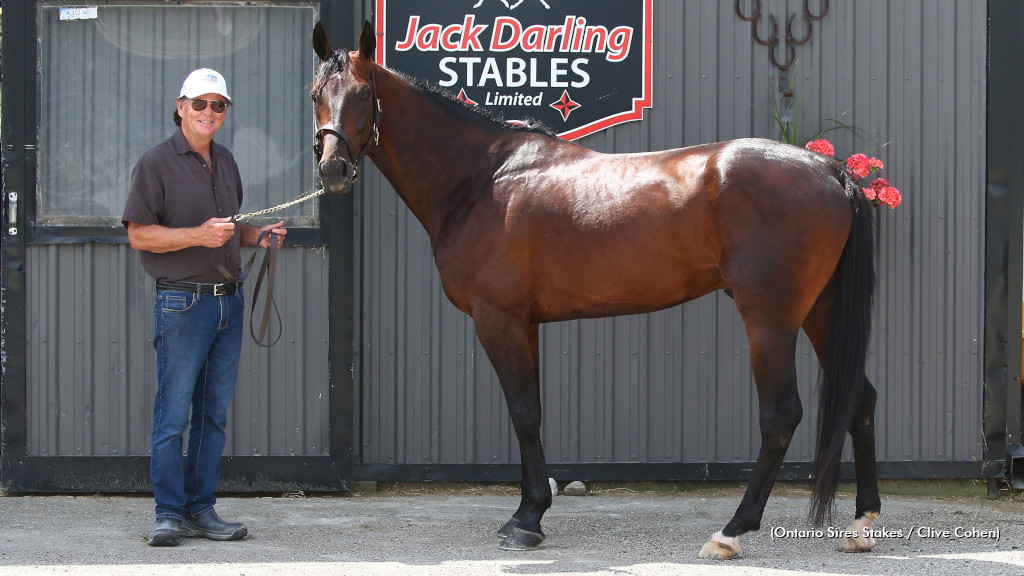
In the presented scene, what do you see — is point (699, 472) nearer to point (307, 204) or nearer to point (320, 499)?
point (320, 499)

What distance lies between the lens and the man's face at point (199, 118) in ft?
13.1

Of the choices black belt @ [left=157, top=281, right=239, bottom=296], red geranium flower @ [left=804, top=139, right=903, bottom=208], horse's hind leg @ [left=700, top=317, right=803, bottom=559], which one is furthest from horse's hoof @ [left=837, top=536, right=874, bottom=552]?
black belt @ [left=157, top=281, right=239, bottom=296]

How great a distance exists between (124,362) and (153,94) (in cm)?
141

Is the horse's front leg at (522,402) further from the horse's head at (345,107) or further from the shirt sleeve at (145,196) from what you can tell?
the shirt sleeve at (145,196)

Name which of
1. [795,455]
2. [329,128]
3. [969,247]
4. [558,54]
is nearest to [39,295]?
[329,128]

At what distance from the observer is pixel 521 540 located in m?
4.01

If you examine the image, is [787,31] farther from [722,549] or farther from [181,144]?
[181,144]

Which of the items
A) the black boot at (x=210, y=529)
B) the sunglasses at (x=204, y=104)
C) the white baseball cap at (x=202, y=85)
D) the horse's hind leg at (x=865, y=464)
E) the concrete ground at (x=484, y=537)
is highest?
the white baseball cap at (x=202, y=85)

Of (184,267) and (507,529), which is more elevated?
(184,267)

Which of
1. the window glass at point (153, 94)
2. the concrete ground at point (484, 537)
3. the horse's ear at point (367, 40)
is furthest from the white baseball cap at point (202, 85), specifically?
the concrete ground at point (484, 537)

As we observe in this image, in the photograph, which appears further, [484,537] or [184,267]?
[484,537]

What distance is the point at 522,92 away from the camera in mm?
5125

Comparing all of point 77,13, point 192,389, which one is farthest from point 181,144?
point 77,13

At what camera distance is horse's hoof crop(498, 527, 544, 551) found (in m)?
4.01
